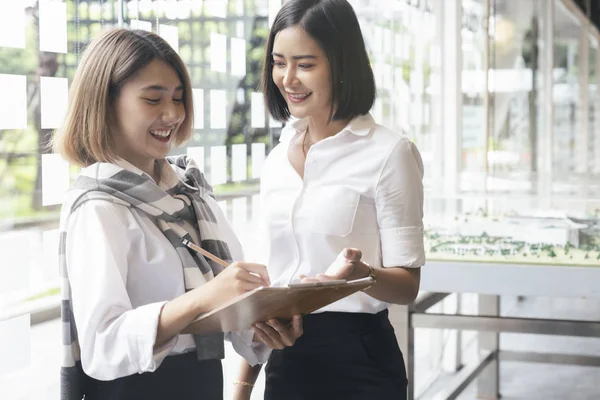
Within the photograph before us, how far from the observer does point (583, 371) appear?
437 cm

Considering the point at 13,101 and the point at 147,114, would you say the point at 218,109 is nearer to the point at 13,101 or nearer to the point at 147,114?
the point at 13,101

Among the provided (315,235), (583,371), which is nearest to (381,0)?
(583,371)

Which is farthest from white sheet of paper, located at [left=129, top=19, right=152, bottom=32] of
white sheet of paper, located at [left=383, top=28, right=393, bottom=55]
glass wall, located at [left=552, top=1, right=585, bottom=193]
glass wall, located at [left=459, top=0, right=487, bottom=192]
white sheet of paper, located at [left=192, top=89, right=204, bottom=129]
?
glass wall, located at [left=552, top=1, right=585, bottom=193]

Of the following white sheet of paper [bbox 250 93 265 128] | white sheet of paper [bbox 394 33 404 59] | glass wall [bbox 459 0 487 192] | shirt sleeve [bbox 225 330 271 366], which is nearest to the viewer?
shirt sleeve [bbox 225 330 271 366]

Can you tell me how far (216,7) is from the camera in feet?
9.57

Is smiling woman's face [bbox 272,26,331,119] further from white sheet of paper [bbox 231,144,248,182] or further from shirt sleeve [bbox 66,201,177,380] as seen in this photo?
white sheet of paper [bbox 231,144,248,182]

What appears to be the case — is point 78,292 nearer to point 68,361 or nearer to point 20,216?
point 68,361

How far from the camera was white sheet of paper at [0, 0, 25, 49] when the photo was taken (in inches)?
72.0

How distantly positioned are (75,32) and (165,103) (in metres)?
0.69

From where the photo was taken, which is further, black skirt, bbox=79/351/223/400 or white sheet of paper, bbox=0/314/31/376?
white sheet of paper, bbox=0/314/31/376

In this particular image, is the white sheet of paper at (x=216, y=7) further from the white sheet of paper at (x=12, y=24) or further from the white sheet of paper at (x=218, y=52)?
the white sheet of paper at (x=12, y=24)

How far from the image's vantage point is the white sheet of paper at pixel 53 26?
6.45 ft

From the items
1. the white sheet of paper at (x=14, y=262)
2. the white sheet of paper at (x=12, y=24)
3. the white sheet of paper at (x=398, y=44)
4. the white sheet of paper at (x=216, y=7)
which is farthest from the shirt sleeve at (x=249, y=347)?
the white sheet of paper at (x=398, y=44)

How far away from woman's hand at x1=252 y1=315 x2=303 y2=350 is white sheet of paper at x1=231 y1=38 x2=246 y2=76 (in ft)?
5.53
